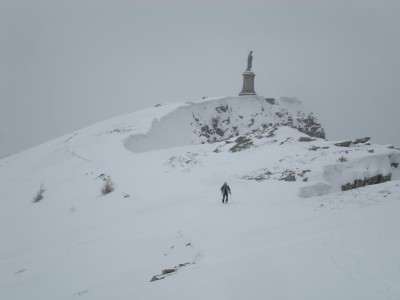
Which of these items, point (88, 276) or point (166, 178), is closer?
point (88, 276)

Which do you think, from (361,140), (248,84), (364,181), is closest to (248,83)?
(248,84)

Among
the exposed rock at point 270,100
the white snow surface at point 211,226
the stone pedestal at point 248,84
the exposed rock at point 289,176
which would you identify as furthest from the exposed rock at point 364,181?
the stone pedestal at point 248,84

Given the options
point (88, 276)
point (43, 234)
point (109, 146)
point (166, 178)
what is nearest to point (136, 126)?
point (109, 146)

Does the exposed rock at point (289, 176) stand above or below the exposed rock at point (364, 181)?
above

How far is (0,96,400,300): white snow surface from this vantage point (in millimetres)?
5715

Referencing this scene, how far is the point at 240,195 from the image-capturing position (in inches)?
563

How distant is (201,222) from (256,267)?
475cm

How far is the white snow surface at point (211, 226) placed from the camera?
5715 millimetres

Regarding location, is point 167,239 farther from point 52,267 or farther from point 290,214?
point 290,214

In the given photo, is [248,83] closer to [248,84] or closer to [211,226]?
[248,84]

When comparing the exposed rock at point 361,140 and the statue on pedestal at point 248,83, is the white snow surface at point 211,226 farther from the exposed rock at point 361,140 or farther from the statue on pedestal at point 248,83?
the statue on pedestal at point 248,83

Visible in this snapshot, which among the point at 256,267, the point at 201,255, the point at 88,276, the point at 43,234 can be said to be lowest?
the point at 43,234

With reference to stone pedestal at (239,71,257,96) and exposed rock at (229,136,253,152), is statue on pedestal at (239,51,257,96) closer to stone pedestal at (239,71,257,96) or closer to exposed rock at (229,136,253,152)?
stone pedestal at (239,71,257,96)

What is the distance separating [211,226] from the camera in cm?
1023
